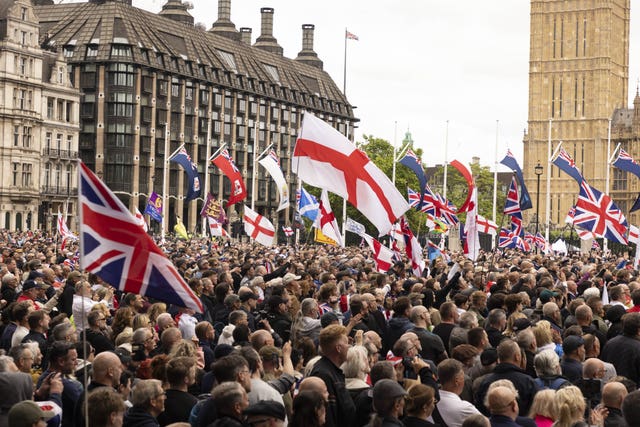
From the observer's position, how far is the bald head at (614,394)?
8.20m

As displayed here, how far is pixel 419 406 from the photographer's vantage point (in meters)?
8.02

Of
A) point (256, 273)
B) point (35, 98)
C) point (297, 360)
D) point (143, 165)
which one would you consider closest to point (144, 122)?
point (143, 165)

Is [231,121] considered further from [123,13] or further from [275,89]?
[123,13]

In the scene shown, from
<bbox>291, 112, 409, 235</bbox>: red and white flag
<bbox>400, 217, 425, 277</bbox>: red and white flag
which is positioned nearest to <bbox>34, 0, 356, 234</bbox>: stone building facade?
<bbox>400, 217, 425, 277</bbox>: red and white flag

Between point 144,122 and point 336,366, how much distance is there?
8237cm

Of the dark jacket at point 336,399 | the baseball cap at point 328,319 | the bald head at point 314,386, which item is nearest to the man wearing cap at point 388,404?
the bald head at point 314,386

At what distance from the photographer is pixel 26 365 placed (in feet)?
31.1

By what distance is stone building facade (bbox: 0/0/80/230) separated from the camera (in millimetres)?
77062

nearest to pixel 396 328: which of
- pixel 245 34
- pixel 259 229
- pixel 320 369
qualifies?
pixel 320 369

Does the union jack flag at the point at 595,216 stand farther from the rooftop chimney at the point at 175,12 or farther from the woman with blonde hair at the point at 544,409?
the rooftop chimney at the point at 175,12

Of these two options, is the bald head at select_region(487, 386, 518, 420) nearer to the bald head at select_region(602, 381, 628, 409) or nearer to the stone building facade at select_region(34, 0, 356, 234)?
the bald head at select_region(602, 381, 628, 409)

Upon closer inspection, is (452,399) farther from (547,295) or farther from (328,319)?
(547,295)

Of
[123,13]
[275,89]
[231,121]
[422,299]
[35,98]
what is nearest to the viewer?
[422,299]

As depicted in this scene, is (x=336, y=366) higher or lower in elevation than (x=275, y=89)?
lower
